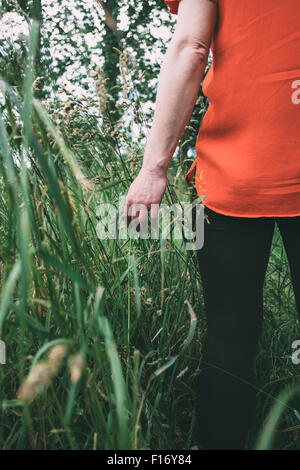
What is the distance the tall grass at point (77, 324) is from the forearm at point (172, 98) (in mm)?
148

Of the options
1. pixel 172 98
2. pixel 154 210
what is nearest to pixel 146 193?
pixel 154 210

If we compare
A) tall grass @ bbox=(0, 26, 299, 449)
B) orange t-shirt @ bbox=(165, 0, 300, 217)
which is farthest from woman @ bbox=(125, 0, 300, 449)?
tall grass @ bbox=(0, 26, 299, 449)

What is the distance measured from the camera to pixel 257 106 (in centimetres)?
103

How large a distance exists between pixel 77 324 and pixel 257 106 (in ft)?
2.23

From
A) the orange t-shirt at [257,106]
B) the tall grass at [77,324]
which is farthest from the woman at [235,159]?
the tall grass at [77,324]

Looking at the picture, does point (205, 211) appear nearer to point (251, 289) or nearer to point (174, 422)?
point (251, 289)

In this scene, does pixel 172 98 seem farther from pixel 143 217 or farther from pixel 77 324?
pixel 77 324

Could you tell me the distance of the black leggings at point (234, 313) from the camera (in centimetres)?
108

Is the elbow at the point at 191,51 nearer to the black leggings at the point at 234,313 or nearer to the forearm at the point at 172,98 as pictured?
the forearm at the point at 172,98

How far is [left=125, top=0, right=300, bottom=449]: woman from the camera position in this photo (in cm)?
101

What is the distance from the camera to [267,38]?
1005 millimetres

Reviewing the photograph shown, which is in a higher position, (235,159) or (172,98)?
(172,98)
